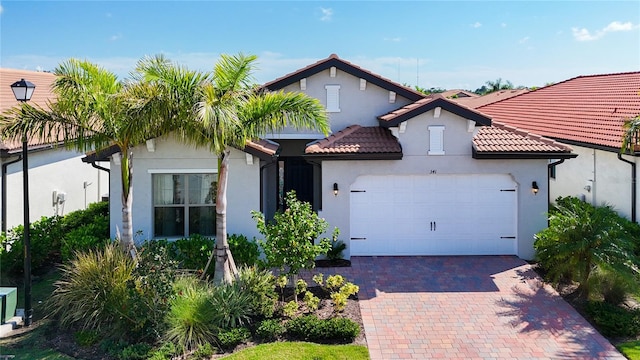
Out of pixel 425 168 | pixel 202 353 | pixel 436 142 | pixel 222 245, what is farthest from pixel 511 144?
pixel 202 353

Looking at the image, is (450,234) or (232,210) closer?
(232,210)

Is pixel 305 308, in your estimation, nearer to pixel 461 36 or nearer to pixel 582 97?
pixel 461 36

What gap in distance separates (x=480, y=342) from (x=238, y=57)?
27.4 ft

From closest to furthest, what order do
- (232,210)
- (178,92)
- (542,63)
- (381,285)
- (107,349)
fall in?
(107,349) < (178,92) < (381,285) < (232,210) < (542,63)

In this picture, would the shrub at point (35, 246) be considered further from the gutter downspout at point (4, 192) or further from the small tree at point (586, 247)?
the small tree at point (586, 247)

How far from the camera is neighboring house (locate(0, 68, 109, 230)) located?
47.4 ft

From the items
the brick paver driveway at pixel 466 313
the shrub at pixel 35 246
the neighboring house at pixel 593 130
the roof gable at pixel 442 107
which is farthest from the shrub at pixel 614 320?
the shrub at pixel 35 246

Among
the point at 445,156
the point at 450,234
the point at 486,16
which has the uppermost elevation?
the point at 486,16

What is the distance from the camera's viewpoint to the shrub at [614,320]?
999cm

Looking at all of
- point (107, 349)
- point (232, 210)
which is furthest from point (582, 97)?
point (107, 349)

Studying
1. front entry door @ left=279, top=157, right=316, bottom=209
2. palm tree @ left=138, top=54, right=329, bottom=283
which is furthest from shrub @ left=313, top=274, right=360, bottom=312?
front entry door @ left=279, top=157, right=316, bottom=209

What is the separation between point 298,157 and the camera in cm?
1859

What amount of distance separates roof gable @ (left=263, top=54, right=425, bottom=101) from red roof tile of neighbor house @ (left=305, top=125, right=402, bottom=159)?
1745 mm

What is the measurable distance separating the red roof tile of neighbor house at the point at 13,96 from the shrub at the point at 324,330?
9.03 metres
